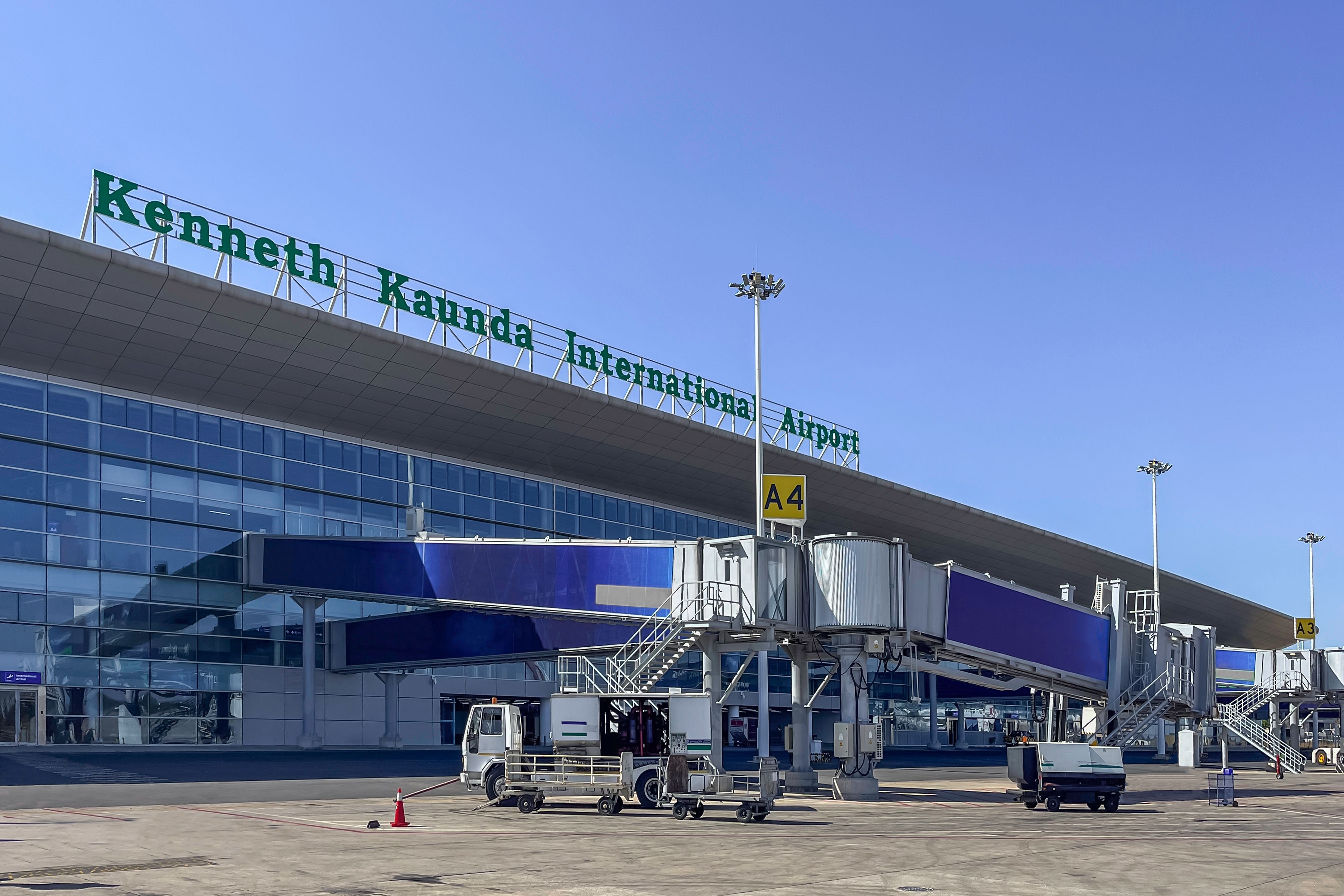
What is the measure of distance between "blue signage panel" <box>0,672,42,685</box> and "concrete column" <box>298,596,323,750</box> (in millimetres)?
12131

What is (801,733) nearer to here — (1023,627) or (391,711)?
(1023,627)

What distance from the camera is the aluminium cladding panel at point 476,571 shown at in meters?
42.6

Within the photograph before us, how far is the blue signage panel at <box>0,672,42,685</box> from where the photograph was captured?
52750 mm

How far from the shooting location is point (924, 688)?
111m

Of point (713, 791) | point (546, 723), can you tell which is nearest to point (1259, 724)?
point (713, 791)

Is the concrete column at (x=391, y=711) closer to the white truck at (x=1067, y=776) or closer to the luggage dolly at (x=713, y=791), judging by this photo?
the luggage dolly at (x=713, y=791)

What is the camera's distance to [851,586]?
40531mm

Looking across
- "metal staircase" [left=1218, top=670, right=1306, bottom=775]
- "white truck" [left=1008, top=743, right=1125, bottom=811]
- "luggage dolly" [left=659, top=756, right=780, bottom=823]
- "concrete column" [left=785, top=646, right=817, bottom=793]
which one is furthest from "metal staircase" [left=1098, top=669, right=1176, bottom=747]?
"luggage dolly" [left=659, top=756, right=780, bottom=823]

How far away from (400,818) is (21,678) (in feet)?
106

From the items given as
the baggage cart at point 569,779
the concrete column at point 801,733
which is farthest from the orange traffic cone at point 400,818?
the concrete column at point 801,733

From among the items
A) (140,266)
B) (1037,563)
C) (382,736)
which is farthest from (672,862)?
(1037,563)

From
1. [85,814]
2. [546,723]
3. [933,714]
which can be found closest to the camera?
[85,814]

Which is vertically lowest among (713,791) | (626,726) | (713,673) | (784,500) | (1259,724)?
(1259,724)

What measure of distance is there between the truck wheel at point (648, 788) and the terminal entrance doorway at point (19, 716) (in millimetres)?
32354
